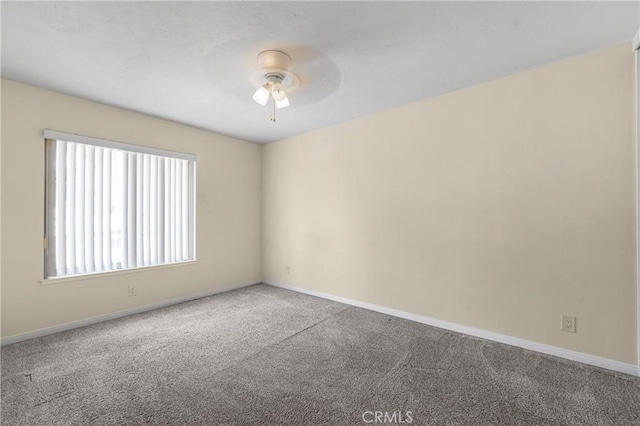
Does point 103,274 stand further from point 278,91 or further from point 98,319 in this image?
point 278,91

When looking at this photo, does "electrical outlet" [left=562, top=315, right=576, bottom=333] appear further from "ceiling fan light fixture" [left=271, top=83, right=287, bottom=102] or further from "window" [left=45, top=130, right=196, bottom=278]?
"window" [left=45, top=130, right=196, bottom=278]

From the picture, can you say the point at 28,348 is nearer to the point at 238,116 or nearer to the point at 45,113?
the point at 45,113

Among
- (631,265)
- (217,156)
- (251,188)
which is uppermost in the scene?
(217,156)

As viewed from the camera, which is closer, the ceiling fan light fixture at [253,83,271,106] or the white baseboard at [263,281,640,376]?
the white baseboard at [263,281,640,376]

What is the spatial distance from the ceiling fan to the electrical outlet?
9.87ft

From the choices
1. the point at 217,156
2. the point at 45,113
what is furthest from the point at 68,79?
the point at 217,156

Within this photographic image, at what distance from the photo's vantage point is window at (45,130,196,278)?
9.46 feet

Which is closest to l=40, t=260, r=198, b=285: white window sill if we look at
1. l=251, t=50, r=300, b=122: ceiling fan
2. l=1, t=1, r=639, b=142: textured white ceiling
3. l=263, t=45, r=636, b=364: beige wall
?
l=1, t=1, r=639, b=142: textured white ceiling

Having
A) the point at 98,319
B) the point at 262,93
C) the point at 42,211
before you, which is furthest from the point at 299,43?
the point at 98,319

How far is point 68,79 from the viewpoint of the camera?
2.56 meters

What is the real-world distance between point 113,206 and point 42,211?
0.61 meters

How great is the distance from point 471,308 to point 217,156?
3892mm

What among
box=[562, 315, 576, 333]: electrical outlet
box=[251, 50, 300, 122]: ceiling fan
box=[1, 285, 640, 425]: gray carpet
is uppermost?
box=[251, 50, 300, 122]: ceiling fan

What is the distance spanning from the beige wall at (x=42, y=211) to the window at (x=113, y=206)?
0.34ft
